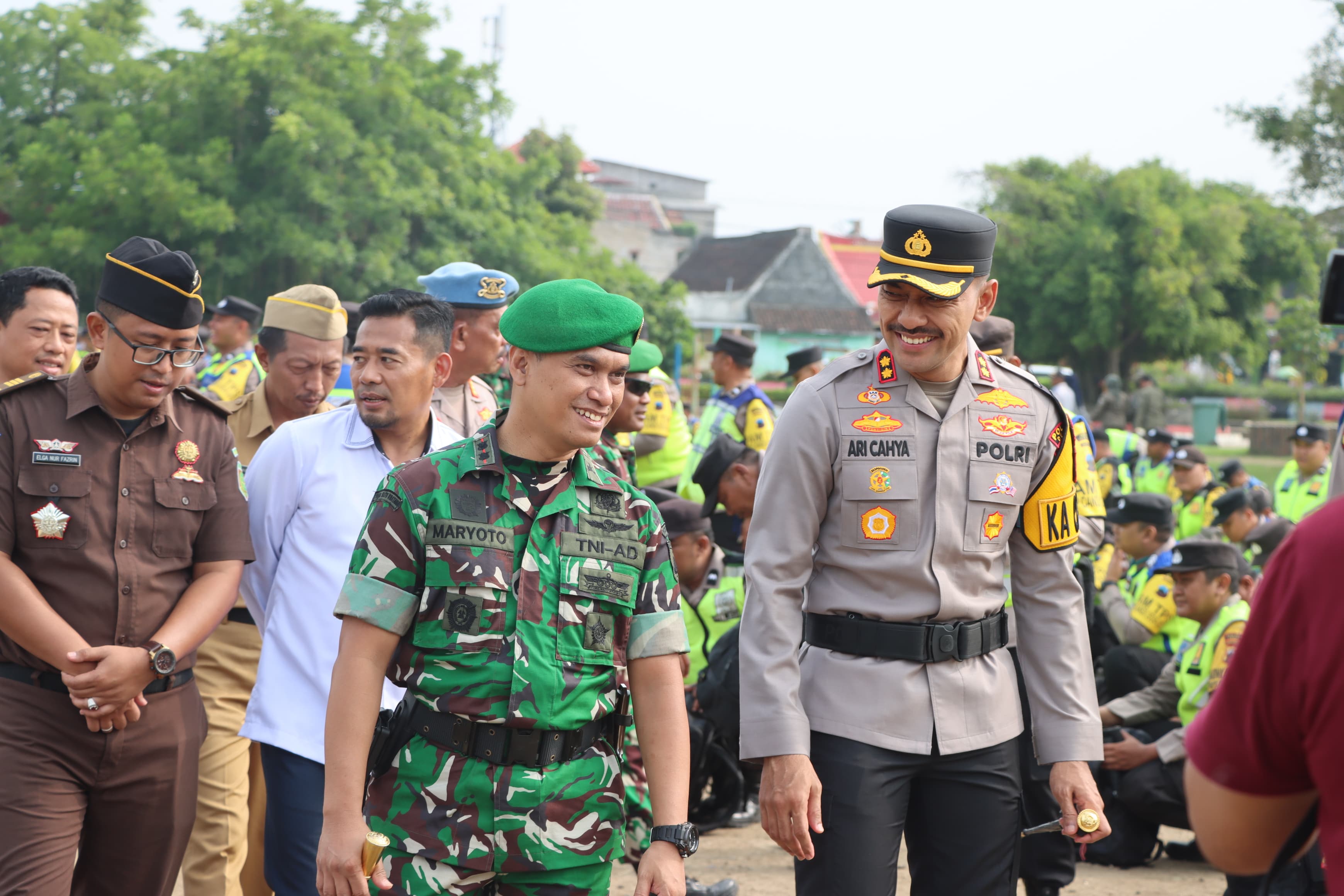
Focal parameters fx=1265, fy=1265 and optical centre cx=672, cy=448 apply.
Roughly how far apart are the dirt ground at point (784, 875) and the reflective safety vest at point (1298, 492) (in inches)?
202

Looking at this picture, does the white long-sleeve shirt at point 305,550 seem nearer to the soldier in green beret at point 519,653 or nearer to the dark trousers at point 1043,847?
the soldier in green beret at point 519,653

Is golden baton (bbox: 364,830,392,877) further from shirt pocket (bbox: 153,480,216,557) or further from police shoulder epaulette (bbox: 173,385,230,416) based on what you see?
police shoulder epaulette (bbox: 173,385,230,416)

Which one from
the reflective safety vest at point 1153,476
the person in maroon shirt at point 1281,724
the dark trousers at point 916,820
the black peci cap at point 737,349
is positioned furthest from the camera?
the reflective safety vest at point 1153,476

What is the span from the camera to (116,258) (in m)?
3.45

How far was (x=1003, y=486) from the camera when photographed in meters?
3.19

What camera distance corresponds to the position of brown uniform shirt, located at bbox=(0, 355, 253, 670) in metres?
3.26

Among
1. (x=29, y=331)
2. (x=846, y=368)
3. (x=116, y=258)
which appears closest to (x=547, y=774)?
(x=846, y=368)

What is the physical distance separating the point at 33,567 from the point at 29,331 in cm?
171

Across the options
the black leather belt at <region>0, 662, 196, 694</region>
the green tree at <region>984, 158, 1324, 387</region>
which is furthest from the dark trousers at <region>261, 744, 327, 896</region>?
the green tree at <region>984, 158, 1324, 387</region>

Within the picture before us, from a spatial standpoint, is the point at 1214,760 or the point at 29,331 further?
the point at 29,331

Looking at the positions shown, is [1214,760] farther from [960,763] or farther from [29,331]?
[29,331]

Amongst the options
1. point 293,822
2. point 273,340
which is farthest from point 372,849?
point 273,340

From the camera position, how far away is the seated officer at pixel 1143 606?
265 inches

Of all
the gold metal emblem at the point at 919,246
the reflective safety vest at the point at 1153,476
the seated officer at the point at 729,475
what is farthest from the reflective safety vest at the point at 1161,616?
the reflective safety vest at the point at 1153,476
